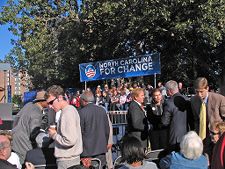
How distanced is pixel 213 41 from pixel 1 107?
12779 mm

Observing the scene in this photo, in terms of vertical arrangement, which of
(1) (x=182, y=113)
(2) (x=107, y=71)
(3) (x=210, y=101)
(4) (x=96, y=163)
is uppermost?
(2) (x=107, y=71)

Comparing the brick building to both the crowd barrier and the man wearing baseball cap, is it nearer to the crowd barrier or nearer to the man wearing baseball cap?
the crowd barrier

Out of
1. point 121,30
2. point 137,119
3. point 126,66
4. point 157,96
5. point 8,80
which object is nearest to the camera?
point 137,119

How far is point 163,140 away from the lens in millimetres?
6324

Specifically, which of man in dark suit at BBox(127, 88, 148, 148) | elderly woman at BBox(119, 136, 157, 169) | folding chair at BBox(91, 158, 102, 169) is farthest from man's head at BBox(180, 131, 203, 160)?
man in dark suit at BBox(127, 88, 148, 148)

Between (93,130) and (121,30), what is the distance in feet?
57.9

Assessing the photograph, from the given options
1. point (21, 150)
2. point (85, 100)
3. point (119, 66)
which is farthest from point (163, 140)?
point (119, 66)

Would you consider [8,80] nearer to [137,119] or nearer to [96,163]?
[137,119]

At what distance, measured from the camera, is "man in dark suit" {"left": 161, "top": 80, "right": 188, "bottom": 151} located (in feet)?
18.8

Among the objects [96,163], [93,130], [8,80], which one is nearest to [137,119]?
[93,130]

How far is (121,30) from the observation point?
75.6ft

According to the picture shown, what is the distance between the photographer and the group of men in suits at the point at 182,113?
540 cm

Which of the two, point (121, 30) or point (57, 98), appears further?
point (121, 30)

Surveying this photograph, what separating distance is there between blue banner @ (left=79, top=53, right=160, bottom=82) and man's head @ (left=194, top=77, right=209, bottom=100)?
10216 millimetres
